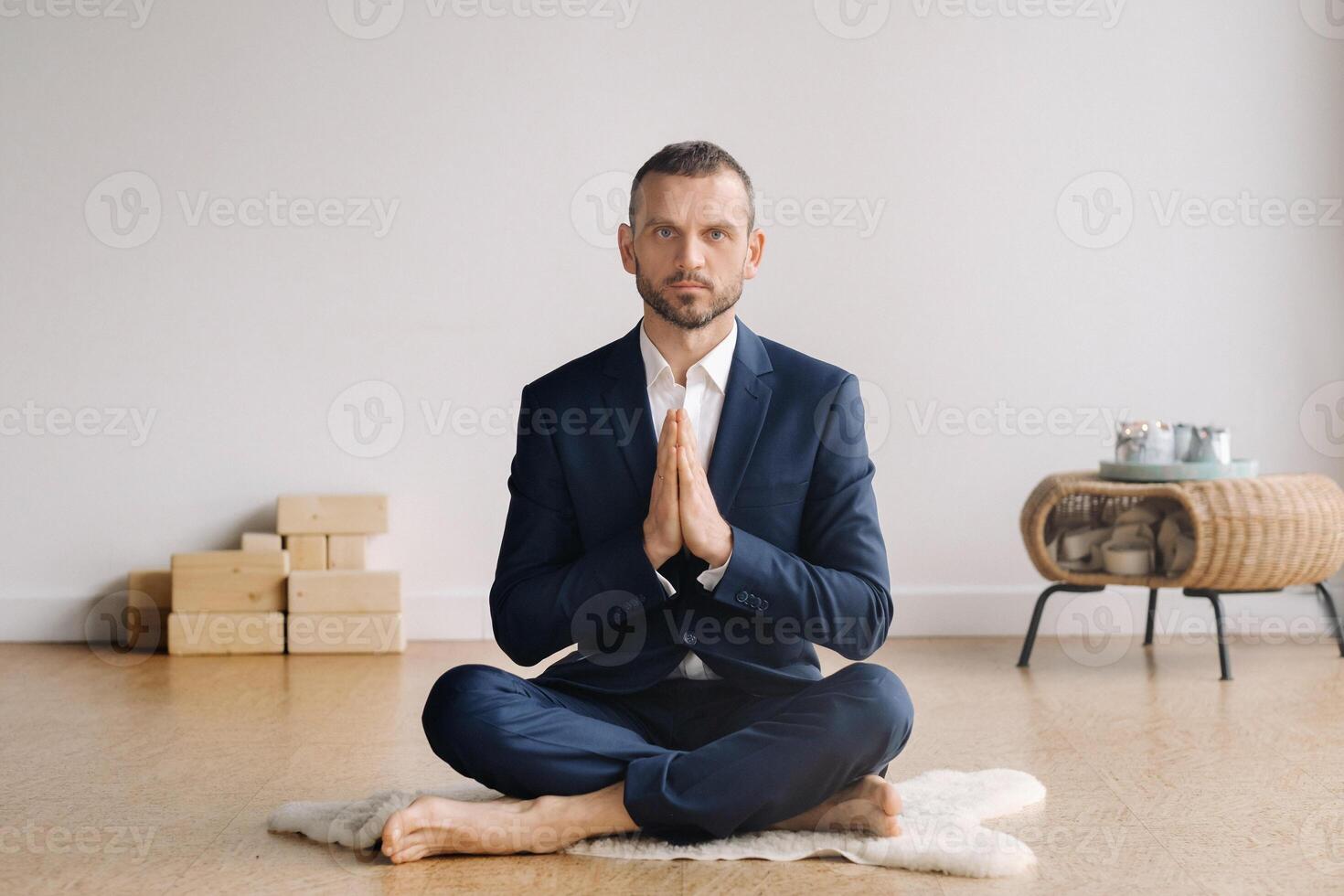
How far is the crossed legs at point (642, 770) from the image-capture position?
207 centimetres

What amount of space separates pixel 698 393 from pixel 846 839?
0.74 m

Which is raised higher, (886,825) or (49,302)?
(49,302)

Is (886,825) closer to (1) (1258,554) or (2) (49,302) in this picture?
(1) (1258,554)

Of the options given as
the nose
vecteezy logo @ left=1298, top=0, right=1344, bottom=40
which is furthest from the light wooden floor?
vecteezy logo @ left=1298, top=0, right=1344, bottom=40

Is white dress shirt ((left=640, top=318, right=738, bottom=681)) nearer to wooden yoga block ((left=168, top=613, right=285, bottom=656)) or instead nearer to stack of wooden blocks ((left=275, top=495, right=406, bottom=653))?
stack of wooden blocks ((left=275, top=495, right=406, bottom=653))

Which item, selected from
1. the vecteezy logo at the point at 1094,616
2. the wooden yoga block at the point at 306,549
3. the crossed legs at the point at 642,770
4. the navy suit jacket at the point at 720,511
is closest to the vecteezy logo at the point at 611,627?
the navy suit jacket at the point at 720,511

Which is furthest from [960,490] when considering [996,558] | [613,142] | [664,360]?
[664,360]

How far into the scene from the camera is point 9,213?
172 inches

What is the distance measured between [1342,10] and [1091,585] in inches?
79.8

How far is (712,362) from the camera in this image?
7.57 ft

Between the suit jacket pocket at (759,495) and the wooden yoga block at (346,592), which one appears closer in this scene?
the suit jacket pocket at (759,495)

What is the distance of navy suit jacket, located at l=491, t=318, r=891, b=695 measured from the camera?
219 centimetres

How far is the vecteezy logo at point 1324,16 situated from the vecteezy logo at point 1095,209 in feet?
2.45

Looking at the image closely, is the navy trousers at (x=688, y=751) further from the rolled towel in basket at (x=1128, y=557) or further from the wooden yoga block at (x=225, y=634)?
the wooden yoga block at (x=225, y=634)
